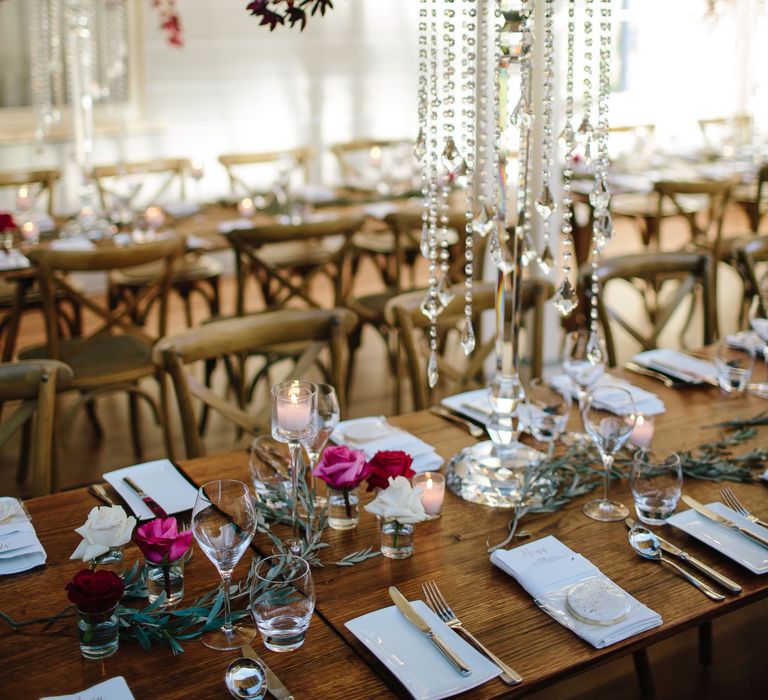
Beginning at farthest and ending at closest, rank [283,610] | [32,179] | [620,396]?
[32,179] < [620,396] < [283,610]

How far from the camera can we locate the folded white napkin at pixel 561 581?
4.91 feet

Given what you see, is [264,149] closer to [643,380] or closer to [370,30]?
[370,30]

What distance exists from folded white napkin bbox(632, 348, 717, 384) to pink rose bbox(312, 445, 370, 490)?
111 cm

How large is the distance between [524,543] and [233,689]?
0.62 m

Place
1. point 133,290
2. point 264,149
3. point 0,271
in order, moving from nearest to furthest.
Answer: point 0,271 < point 133,290 < point 264,149

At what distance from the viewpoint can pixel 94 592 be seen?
1.41m

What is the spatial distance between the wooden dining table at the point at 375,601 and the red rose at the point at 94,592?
3.6 inches

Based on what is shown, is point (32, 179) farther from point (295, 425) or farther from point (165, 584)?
point (165, 584)

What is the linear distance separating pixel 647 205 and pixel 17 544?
4.48 meters

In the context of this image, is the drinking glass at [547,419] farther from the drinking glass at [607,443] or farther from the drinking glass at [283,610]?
the drinking glass at [283,610]

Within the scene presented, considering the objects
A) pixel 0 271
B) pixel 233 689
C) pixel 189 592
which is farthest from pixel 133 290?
pixel 233 689

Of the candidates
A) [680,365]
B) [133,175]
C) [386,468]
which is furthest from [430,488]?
[133,175]

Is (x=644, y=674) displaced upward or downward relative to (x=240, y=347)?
downward

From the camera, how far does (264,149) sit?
261 inches
